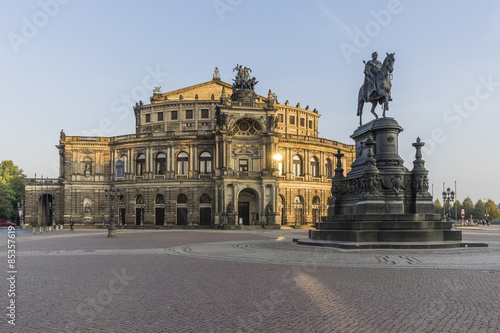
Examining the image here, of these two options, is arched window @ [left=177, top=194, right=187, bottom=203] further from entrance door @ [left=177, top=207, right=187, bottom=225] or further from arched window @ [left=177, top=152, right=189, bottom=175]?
arched window @ [left=177, top=152, right=189, bottom=175]

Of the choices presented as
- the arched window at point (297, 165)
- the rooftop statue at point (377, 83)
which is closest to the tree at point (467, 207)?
the arched window at point (297, 165)

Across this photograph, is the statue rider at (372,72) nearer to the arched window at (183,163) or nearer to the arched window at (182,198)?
the arched window at (182,198)

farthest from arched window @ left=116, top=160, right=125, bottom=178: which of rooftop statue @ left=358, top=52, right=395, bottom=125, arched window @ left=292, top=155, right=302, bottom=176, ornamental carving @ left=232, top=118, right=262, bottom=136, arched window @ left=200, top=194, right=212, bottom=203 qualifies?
rooftop statue @ left=358, top=52, right=395, bottom=125

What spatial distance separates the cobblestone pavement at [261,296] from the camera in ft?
24.9

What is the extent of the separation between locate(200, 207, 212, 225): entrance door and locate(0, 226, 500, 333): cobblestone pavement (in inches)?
2014

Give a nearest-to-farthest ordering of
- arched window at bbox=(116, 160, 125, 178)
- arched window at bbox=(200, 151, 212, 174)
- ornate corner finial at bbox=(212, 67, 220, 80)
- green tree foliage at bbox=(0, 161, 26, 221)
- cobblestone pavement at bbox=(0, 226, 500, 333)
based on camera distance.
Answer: cobblestone pavement at bbox=(0, 226, 500, 333)
arched window at bbox=(200, 151, 212, 174)
arched window at bbox=(116, 160, 125, 178)
ornate corner finial at bbox=(212, 67, 220, 80)
green tree foliage at bbox=(0, 161, 26, 221)

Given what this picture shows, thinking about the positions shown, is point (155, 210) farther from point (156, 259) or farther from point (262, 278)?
point (262, 278)

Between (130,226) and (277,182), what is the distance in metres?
23.3

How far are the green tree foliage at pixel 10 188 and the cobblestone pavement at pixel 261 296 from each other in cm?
9067

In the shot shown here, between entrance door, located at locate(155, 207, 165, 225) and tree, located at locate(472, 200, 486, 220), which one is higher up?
entrance door, located at locate(155, 207, 165, 225)

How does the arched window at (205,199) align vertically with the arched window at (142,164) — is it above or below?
below

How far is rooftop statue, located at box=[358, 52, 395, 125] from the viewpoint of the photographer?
989 inches

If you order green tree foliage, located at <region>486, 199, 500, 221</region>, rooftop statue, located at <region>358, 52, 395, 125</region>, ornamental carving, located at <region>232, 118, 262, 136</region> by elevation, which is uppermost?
ornamental carving, located at <region>232, 118, 262, 136</region>

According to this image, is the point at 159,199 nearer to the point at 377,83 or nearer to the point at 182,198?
the point at 182,198
